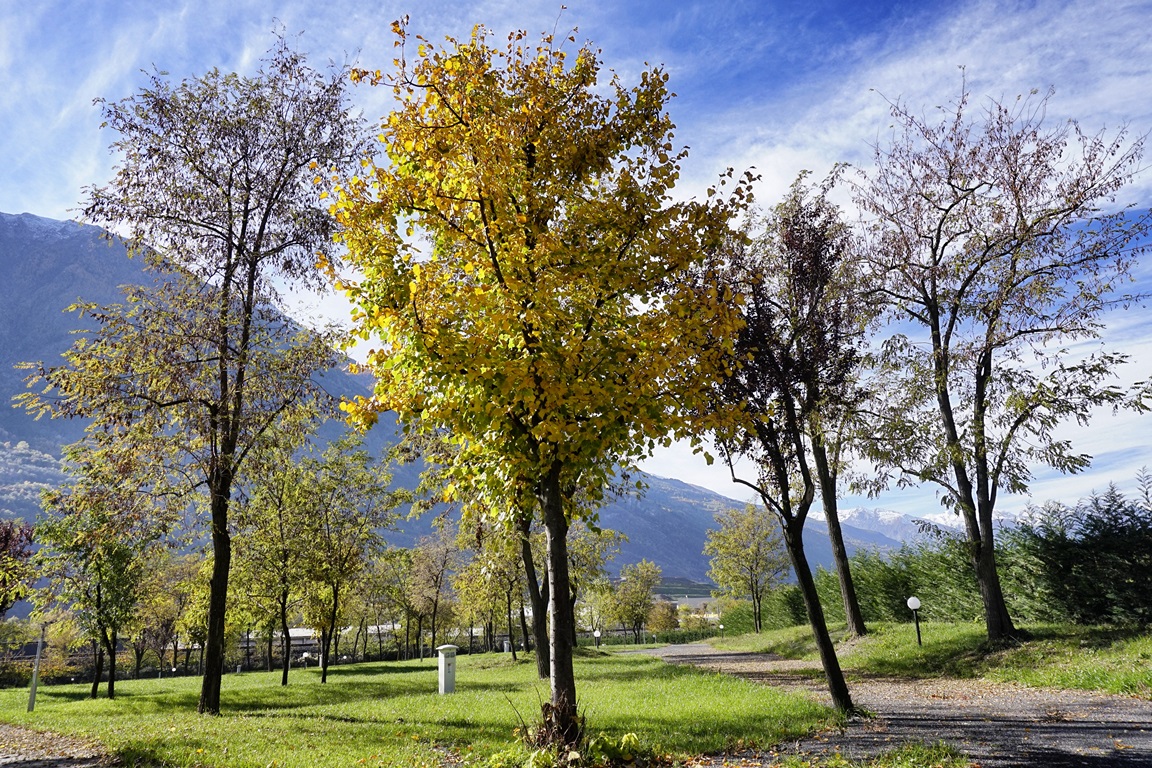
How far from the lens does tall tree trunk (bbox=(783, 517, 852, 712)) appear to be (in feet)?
31.6

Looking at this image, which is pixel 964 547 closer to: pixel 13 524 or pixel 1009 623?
pixel 1009 623

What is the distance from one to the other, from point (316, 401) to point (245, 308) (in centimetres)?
291

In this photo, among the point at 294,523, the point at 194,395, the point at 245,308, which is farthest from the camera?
the point at 294,523

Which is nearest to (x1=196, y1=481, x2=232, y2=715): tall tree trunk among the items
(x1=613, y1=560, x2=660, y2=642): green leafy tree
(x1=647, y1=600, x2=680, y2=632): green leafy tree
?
(x1=613, y1=560, x2=660, y2=642): green leafy tree

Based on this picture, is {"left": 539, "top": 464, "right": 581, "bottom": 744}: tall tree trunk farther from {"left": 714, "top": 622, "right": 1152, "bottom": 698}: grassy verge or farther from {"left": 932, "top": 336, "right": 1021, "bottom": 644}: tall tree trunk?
{"left": 932, "top": 336, "right": 1021, "bottom": 644}: tall tree trunk

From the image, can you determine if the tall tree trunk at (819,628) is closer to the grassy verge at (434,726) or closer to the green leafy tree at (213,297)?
the grassy verge at (434,726)

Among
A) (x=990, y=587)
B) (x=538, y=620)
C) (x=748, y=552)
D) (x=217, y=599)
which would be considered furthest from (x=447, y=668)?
(x=748, y=552)

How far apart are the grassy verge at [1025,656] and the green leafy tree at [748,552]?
2513 centimetres

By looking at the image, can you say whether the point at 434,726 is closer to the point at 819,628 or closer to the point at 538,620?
the point at 819,628

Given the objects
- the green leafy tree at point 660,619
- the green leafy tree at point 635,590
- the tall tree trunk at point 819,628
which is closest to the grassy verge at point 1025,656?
the tall tree trunk at point 819,628

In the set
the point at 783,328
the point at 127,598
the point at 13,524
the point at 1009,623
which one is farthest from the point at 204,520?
the point at 13,524

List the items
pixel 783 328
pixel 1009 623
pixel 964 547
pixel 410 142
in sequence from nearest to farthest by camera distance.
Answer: pixel 410 142, pixel 783 328, pixel 1009 623, pixel 964 547

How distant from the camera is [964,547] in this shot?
18.3 m

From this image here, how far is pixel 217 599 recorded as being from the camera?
12.9 metres
